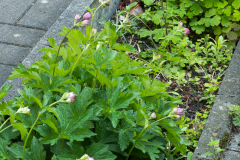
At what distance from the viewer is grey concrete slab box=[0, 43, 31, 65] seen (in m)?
2.72

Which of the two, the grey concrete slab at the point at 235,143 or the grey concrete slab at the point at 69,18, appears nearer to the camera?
the grey concrete slab at the point at 235,143

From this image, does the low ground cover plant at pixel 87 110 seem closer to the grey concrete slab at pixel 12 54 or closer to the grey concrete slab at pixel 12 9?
the grey concrete slab at pixel 12 54

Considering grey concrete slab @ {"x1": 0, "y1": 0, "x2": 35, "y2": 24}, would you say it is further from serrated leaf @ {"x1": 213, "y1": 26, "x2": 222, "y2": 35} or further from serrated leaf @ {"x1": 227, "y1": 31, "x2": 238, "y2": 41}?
serrated leaf @ {"x1": 227, "y1": 31, "x2": 238, "y2": 41}

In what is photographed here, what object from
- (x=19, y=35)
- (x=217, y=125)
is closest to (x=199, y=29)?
(x=217, y=125)

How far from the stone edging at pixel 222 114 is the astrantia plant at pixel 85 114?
57 cm

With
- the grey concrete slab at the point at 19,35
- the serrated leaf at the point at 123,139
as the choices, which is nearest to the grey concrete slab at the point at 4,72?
the grey concrete slab at the point at 19,35

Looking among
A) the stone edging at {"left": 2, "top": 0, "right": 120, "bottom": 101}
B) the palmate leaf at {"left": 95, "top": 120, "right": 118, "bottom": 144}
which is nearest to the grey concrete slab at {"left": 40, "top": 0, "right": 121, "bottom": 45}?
the stone edging at {"left": 2, "top": 0, "right": 120, "bottom": 101}

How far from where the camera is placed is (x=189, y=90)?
9.55ft

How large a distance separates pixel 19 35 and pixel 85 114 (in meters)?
2.01

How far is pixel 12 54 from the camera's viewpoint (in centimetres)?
279

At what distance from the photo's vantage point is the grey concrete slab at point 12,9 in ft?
10.6

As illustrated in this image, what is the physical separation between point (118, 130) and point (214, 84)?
69.6 inches

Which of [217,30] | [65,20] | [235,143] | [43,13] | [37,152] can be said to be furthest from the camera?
[217,30]

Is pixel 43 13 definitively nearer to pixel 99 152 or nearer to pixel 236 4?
pixel 236 4
